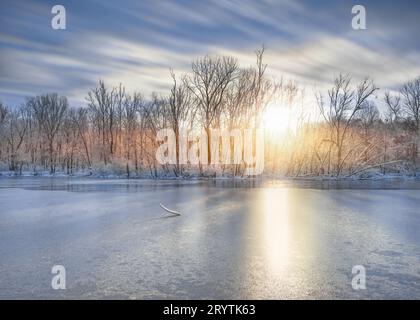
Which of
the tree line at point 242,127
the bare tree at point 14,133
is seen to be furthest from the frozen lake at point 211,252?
the bare tree at point 14,133

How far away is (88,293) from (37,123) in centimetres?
5670

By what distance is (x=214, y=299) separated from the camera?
11.7 ft

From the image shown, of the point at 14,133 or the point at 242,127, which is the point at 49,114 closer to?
the point at 14,133

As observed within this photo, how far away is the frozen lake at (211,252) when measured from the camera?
3855 millimetres

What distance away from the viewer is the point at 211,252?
5.46 meters

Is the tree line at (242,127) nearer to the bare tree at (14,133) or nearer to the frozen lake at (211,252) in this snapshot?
the bare tree at (14,133)

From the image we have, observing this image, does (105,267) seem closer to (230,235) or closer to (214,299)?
(214,299)

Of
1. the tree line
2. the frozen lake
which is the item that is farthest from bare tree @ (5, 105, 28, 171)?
the frozen lake

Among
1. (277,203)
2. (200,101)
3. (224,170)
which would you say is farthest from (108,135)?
(277,203)
